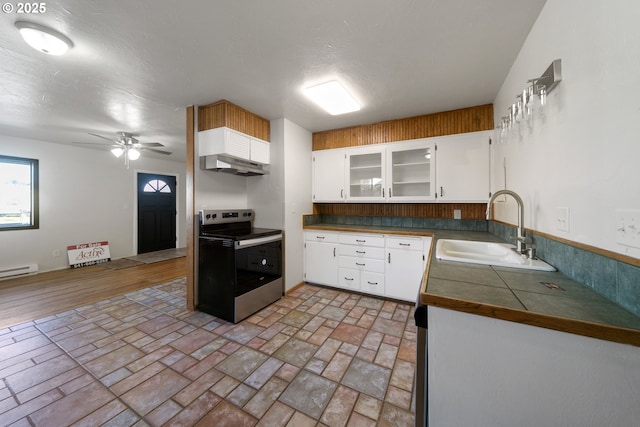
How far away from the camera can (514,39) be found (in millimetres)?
1571

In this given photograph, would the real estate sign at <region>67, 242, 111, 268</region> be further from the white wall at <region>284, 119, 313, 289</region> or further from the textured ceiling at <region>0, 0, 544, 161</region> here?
the white wall at <region>284, 119, 313, 289</region>

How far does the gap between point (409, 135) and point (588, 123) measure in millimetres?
2189

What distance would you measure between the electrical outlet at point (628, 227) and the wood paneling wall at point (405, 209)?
227 cm

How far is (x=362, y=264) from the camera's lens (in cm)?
298

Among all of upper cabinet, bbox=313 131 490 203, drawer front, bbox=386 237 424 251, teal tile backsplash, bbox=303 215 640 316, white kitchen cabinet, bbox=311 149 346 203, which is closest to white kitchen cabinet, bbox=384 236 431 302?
drawer front, bbox=386 237 424 251

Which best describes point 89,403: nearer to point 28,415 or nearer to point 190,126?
point 28,415

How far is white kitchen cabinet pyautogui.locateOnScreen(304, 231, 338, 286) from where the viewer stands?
10.3 feet

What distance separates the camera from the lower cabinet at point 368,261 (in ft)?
8.87

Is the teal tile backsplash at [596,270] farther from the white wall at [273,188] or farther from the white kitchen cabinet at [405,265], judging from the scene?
the white wall at [273,188]

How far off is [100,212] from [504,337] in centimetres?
658

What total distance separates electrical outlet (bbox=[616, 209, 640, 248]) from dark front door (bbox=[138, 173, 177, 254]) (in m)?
6.92

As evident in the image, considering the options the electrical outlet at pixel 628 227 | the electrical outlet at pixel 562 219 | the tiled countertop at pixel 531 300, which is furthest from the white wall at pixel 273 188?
the electrical outlet at pixel 628 227

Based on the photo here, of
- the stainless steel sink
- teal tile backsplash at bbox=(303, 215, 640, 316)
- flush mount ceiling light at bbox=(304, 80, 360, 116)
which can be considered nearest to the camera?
teal tile backsplash at bbox=(303, 215, 640, 316)

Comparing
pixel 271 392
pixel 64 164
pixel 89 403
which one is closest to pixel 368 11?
pixel 271 392
